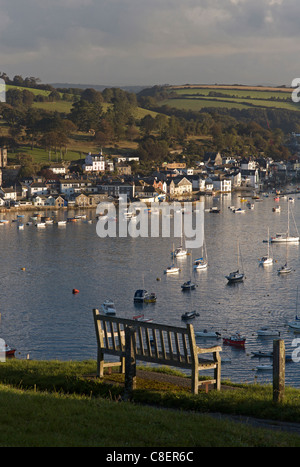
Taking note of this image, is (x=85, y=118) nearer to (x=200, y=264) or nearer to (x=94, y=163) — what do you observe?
(x=94, y=163)

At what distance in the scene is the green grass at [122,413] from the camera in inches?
129

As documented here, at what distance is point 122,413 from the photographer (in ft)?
12.2

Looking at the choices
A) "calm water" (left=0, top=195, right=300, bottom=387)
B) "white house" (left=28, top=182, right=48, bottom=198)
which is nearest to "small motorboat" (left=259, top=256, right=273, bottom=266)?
"calm water" (left=0, top=195, right=300, bottom=387)

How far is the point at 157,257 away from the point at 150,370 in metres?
17.3

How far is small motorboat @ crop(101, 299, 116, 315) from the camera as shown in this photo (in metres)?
14.8

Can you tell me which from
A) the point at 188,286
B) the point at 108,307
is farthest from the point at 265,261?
the point at 108,307

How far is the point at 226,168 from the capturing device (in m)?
56.5

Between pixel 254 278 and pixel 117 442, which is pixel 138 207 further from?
pixel 117 442

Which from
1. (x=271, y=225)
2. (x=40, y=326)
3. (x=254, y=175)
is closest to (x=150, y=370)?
(x=40, y=326)

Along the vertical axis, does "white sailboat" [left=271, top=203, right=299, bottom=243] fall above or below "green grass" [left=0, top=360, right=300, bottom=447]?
below

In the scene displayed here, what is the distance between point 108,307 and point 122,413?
38.0ft

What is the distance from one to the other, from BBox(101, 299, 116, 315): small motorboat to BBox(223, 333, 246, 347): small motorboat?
3.16 m

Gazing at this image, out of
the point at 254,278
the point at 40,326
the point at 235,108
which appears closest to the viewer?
the point at 40,326

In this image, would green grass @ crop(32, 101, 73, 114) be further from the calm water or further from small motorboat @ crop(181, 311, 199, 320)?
small motorboat @ crop(181, 311, 199, 320)
